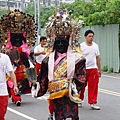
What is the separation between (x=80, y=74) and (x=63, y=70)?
291 millimetres

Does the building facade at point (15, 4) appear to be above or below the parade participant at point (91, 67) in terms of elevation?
above

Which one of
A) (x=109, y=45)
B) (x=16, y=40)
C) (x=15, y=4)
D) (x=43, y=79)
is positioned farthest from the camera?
(x=15, y=4)

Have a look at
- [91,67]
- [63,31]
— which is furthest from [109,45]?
[63,31]

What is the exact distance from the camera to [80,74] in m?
7.70

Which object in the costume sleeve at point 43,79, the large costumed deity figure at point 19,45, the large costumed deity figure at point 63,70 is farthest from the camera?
the large costumed deity figure at point 19,45

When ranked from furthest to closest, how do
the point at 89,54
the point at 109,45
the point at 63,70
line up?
1. the point at 109,45
2. the point at 89,54
3. the point at 63,70

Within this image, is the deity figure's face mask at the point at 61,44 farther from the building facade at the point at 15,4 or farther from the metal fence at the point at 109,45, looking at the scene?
the building facade at the point at 15,4

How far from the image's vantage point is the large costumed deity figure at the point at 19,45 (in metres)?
11.0

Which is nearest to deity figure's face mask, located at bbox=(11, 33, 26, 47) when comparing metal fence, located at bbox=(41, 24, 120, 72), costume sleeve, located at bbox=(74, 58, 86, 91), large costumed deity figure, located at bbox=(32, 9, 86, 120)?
large costumed deity figure, located at bbox=(32, 9, 86, 120)

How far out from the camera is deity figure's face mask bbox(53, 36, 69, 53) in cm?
782

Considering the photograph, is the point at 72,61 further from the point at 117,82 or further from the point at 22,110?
the point at 117,82

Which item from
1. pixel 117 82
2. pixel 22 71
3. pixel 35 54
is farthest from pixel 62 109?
pixel 117 82

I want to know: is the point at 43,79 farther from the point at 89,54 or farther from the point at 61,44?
the point at 89,54

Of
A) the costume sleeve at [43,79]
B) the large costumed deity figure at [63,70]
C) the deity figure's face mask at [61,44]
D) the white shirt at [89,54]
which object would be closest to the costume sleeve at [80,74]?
the large costumed deity figure at [63,70]
